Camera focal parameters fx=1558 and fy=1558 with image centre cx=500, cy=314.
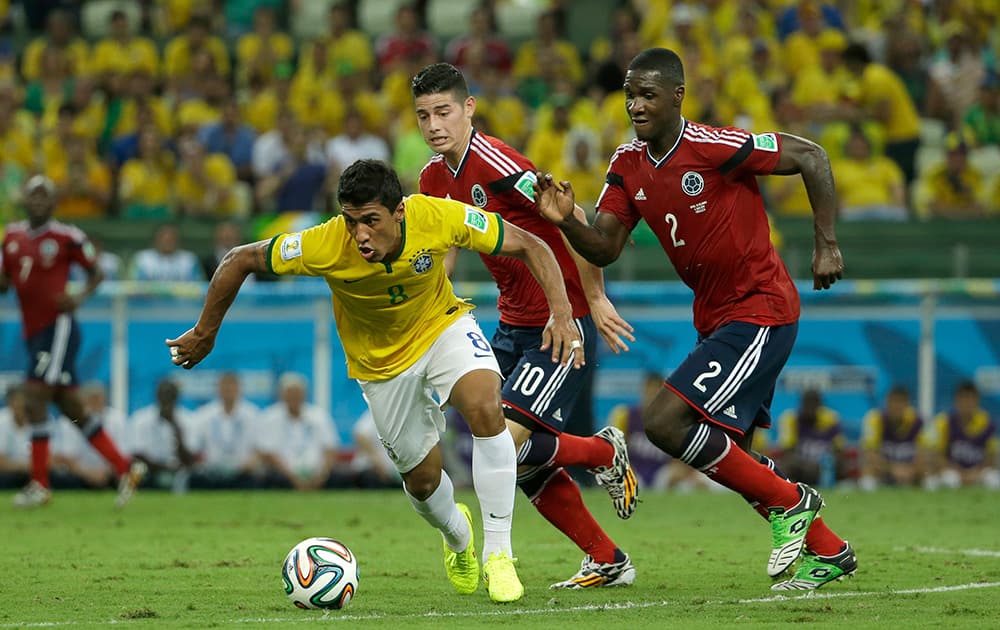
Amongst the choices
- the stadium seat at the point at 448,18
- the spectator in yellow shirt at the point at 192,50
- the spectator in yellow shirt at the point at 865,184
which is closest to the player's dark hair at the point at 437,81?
the spectator in yellow shirt at the point at 865,184

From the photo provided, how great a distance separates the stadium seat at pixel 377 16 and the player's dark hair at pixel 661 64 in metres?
15.4

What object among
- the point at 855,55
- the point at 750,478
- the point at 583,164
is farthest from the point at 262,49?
the point at 750,478

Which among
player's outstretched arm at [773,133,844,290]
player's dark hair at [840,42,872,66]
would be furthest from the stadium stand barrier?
player's outstretched arm at [773,133,844,290]

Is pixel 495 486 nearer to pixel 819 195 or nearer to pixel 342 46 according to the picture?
pixel 819 195

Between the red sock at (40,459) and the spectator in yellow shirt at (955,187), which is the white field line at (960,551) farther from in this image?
the spectator in yellow shirt at (955,187)

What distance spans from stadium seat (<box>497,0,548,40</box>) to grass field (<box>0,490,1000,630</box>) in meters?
9.17

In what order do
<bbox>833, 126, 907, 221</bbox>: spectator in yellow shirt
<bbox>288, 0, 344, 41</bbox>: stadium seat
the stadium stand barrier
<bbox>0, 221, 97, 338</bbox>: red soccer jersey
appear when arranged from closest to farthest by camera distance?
1. <bbox>0, 221, 97, 338</bbox>: red soccer jersey
2. the stadium stand barrier
3. <bbox>833, 126, 907, 221</bbox>: spectator in yellow shirt
4. <bbox>288, 0, 344, 41</bbox>: stadium seat

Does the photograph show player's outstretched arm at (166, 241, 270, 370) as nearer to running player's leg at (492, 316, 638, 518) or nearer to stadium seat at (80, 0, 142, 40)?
running player's leg at (492, 316, 638, 518)

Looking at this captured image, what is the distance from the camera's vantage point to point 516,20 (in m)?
22.0

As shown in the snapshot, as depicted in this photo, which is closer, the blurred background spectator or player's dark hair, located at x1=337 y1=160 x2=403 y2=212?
player's dark hair, located at x1=337 y1=160 x2=403 y2=212

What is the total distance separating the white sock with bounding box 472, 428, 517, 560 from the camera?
725 cm

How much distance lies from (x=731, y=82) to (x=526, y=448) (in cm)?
1195

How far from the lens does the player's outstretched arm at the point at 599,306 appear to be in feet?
24.6

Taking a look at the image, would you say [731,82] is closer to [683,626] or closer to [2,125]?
[2,125]
